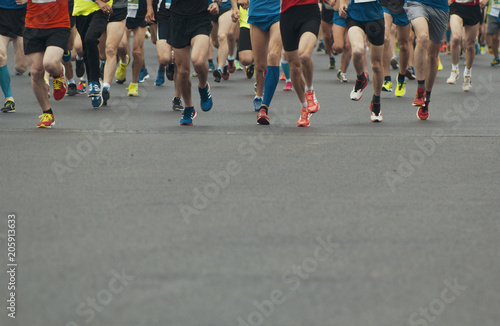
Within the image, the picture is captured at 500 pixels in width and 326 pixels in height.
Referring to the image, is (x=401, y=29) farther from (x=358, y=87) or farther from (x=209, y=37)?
(x=209, y=37)

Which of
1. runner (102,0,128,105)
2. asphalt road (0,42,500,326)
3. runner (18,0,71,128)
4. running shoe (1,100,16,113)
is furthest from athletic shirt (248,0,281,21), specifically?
running shoe (1,100,16,113)

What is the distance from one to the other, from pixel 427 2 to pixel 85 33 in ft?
15.4

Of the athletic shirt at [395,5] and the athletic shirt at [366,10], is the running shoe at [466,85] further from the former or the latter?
the athletic shirt at [366,10]

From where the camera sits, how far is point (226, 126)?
1061cm

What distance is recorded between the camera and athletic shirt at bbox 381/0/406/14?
530 inches

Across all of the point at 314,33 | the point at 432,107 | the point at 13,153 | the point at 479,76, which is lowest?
the point at 479,76

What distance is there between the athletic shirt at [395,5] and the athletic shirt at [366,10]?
252 centimetres

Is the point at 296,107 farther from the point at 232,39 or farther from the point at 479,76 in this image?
the point at 479,76

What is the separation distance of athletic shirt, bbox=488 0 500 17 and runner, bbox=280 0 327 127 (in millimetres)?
11209

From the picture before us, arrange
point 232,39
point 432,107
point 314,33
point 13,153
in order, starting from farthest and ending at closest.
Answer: point 232,39 → point 432,107 → point 314,33 → point 13,153

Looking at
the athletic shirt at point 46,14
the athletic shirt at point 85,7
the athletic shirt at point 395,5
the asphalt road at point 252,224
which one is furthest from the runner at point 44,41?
the athletic shirt at point 395,5

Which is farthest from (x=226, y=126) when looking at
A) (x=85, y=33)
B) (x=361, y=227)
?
(x=361, y=227)

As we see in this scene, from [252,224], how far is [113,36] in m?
8.04

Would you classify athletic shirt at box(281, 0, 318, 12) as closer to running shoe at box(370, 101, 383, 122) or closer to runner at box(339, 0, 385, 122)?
runner at box(339, 0, 385, 122)
